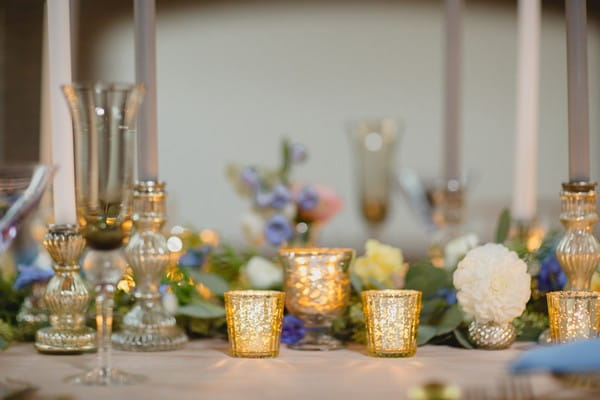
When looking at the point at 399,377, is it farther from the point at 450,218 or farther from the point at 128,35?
the point at 128,35

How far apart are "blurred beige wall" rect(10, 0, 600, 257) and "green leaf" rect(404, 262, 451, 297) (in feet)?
7.71

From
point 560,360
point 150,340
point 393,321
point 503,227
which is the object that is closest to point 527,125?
point 503,227

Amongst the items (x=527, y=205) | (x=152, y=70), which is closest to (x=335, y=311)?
(x=152, y=70)

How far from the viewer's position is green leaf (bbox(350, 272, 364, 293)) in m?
1.16

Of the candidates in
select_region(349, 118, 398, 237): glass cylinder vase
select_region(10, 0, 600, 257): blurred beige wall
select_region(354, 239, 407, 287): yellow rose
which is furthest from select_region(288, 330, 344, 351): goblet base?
select_region(10, 0, 600, 257): blurred beige wall

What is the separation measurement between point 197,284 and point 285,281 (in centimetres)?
18

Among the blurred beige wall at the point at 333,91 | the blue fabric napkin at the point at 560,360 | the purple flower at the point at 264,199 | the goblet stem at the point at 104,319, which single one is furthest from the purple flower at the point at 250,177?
the blurred beige wall at the point at 333,91

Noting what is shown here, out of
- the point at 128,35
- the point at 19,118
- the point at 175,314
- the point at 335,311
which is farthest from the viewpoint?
the point at 128,35

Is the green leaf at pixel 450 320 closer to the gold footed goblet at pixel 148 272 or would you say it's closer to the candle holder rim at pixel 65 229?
the gold footed goblet at pixel 148 272

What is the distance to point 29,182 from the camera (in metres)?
0.97

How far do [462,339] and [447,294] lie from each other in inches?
3.4

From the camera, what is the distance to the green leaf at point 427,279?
3.79ft

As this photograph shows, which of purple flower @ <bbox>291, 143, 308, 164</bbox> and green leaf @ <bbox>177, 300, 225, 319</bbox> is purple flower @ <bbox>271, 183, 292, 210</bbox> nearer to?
purple flower @ <bbox>291, 143, 308, 164</bbox>

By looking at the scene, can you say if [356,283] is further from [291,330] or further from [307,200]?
[307,200]
